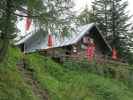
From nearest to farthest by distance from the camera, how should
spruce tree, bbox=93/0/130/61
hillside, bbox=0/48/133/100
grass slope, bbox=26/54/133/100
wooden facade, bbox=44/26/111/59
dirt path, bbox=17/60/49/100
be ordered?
1. hillside, bbox=0/48/133/100
2. dirt path, bbox=17/60/49/100
3. grass slope, bbox=26/54/133/100
4. wooden facade, bbox=44/26/111/59
5. spruce tree, bbox=93/0/130/61

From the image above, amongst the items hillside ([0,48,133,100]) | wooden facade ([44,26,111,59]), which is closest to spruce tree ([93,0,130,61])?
wooden facade ([44,26,111,59])

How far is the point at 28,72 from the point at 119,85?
8204 mm

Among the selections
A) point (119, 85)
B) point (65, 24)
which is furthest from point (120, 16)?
point (65, 24)

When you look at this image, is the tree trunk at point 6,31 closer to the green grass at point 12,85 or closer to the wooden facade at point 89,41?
the green grass at point 12,85

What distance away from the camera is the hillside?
18.1m

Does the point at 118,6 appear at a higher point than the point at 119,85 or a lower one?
higher

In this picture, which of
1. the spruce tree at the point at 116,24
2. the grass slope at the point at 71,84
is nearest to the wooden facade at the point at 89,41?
the spruce tree at the point at 116,24

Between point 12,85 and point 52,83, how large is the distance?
4338 millimetres

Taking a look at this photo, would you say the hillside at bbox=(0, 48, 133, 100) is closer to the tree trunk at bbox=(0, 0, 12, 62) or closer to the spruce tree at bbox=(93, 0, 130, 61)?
the tree trunk at bbox=(0, 0, 12, 62)

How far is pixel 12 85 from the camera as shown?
17953 mm

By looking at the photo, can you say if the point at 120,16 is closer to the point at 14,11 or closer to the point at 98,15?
the point at 98,15

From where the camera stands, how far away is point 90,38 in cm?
4119

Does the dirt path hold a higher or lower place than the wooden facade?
lower

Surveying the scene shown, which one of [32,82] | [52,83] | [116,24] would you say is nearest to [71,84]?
[52,83]
